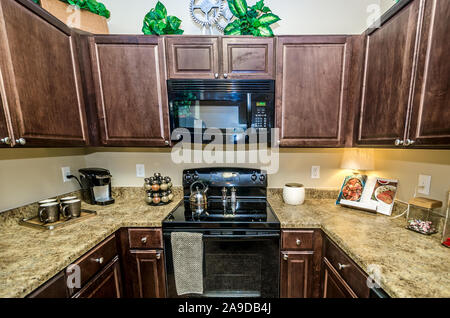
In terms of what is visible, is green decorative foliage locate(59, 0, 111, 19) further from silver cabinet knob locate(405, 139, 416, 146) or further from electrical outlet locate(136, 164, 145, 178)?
silver cabinet knob locate(405, 139, 416, 146)

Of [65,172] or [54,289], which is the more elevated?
[65,172]

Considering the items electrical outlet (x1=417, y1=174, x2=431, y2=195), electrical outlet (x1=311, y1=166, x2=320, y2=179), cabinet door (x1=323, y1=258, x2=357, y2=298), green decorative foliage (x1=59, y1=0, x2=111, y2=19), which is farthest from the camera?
electrical outlet (x1=311, y1=166, x2=320, y2=179)

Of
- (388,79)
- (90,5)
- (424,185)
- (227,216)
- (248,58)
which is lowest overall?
(227,216)

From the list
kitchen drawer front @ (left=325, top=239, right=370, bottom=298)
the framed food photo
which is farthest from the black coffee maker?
the framed food photo

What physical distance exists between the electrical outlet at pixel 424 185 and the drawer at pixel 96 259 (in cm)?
206

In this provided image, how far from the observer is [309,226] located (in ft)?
4.05

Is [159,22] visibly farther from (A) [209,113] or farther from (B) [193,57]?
(A) [209,113]

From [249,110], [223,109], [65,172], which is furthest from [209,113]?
[65,172]

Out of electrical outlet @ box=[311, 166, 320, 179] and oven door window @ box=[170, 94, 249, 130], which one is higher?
oven door window @ box=[170, 94, 249, 130]

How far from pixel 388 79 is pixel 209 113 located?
3.69ft

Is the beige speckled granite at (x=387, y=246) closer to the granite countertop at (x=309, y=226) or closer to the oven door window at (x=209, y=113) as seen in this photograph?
the granite countertop at (x=309, y=226)

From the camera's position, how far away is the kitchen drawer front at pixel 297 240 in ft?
4.09

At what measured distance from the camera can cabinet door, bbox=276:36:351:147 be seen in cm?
129

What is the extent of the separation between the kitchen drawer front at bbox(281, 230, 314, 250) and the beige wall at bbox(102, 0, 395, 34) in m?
1.67
